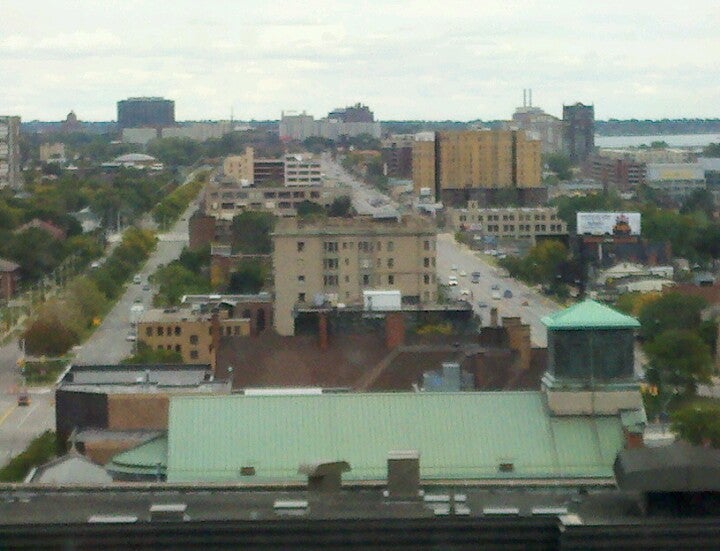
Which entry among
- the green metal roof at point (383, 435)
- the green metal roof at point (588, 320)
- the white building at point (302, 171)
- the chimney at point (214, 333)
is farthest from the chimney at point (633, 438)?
the white building at point (302, 171)

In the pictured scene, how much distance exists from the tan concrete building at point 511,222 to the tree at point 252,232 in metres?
21.7

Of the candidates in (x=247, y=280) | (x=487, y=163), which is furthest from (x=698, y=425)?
(x=487, y=163)

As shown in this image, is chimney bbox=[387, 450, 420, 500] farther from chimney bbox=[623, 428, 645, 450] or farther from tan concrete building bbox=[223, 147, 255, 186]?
tan concrete building bbox=[223, 147, 255, 186]

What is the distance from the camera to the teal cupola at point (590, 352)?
77.9 feet

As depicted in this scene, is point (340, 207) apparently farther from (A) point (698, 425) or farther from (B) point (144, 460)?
(B) point (144, 460)

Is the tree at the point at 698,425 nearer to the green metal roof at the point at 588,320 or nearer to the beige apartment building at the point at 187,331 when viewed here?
the green metal roof at the point at 588,320

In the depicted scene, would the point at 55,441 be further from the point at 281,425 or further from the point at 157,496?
the point at 157,496

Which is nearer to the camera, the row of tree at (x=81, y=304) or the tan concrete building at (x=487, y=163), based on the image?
the row of tree at (x=81, y=304)

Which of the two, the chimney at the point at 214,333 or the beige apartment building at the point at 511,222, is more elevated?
the chimney at the point at 214,333

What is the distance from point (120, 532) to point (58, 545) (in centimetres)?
42

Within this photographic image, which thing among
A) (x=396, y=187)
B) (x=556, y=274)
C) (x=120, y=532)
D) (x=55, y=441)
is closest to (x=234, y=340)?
(x=55, y=441)

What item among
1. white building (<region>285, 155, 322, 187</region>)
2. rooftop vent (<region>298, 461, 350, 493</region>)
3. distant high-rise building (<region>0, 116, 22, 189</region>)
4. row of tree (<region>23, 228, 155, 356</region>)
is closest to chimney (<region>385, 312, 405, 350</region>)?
row of tree (<region>23, 228, 155, 356</region>)

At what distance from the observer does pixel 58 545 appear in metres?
13.8

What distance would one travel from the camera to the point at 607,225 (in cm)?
9675
